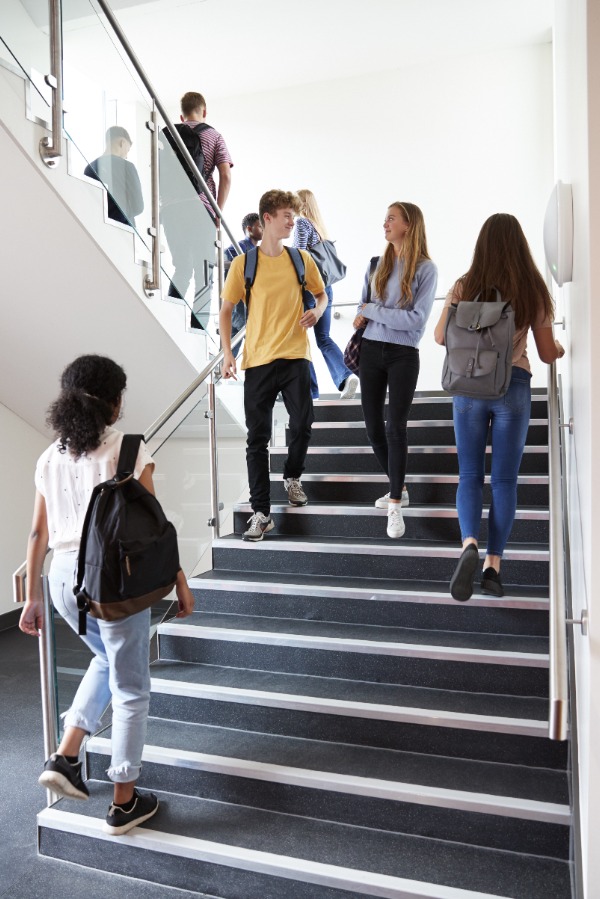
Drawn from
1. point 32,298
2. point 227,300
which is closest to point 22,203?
point 32,298

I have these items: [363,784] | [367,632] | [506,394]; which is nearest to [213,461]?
[367,632]

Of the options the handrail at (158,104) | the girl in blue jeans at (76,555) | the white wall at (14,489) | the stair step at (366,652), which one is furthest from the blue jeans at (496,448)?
A: the white wall at (14,489)

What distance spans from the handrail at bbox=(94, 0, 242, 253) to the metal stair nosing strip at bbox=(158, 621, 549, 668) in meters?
2.96

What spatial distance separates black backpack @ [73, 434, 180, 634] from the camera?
2.24 meters

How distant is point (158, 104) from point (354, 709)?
3587 millimetres

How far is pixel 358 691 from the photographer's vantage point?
9.22 ft

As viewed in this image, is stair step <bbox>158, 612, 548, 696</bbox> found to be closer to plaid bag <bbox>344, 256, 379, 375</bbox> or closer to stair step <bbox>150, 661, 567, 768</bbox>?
stair step <bbox>150, 661, 567, 768</bbox>

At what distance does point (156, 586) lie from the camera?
92.1 inches

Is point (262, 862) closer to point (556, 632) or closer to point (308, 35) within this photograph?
point (556, 632)

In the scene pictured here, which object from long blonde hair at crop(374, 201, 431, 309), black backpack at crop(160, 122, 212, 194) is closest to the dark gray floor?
long blonde hair at crop(374, 201, 431, 309)

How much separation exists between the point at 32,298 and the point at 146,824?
2858mm

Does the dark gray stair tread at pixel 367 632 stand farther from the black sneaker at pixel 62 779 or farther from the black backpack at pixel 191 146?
the black backpack at pixel 191 146

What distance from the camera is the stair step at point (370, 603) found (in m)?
2.94

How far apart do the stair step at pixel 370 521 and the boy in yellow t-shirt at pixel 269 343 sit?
0.17 metres
